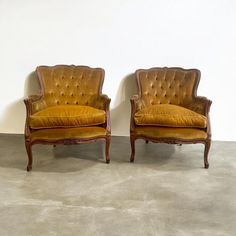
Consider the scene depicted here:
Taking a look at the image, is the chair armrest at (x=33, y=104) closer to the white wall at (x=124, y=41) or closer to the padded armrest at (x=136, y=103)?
the white wall at (x=124, y=41)

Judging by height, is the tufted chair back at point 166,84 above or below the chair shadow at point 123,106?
above

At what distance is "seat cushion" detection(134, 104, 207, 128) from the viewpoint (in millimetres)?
3100

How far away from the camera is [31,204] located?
244cm

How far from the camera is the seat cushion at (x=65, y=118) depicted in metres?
3.03

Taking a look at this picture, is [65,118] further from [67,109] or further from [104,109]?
[104,109]

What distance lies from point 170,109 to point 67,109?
0.99m

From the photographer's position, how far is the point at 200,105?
11.0ft

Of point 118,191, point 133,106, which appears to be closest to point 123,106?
point 133,106

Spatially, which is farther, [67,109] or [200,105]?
[200,105]

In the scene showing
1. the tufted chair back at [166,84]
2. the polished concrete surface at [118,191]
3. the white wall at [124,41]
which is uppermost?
the white wall at [124,41]

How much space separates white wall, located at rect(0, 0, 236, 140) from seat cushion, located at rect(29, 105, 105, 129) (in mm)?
853

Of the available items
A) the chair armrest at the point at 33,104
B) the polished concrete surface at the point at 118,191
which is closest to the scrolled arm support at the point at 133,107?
the polished concrete surface at the point at 118,191

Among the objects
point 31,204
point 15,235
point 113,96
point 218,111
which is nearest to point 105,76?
point 113,96

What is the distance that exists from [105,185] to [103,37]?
5.90 feet
